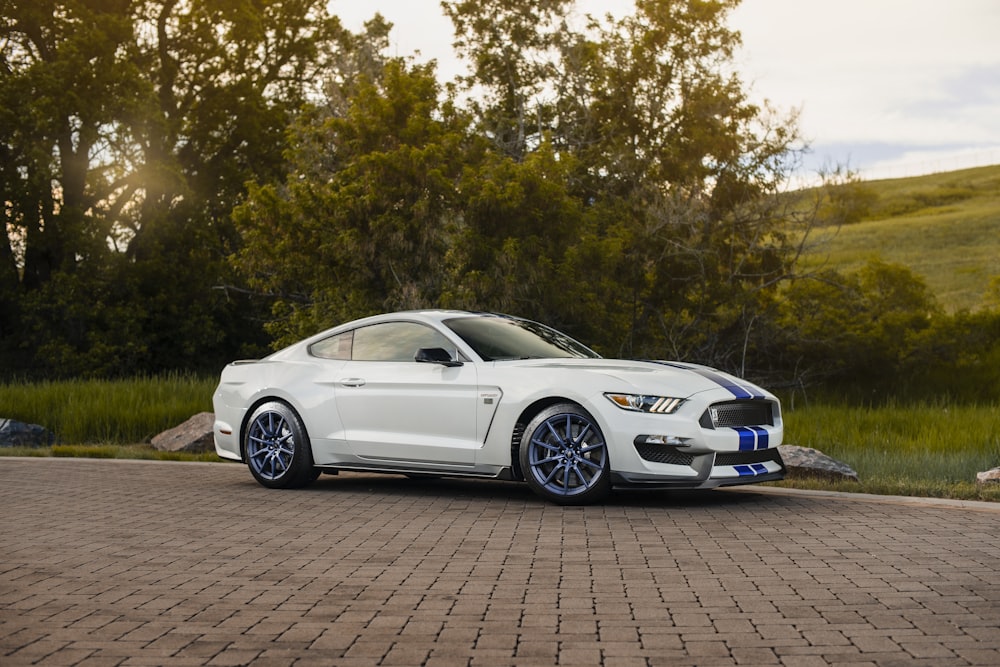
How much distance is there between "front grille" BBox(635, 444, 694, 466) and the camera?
9570 mm

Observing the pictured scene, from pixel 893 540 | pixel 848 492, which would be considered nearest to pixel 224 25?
pixel 848 492

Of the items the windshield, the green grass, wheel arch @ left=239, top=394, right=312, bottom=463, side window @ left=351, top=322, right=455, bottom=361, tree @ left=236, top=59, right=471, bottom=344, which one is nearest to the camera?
the windshield

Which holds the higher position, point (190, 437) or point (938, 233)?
point (938, 233)

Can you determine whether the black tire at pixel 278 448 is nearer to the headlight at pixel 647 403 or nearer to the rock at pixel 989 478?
the headlight at pixel 647 403

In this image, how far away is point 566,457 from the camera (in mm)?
9898

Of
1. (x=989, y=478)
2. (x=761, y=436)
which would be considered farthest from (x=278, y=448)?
(x=989, y=478)

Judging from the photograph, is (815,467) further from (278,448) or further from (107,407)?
(107,407)

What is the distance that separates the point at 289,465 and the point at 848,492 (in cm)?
499

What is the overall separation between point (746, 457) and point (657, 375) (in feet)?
3.19

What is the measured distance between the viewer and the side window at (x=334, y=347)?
11484mm

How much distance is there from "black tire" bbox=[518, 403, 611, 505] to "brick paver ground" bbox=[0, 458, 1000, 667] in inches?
7.9

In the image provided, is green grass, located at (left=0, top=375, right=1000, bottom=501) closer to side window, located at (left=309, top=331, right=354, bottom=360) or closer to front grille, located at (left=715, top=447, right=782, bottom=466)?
front grille, located at (left=715, top=447, right=782, bottom=466)

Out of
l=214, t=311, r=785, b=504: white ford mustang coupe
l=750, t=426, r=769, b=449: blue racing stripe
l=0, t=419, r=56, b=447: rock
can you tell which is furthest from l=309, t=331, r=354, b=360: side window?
l=0, t=419, r=56, b=447: rock

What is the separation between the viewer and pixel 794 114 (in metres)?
27.4
